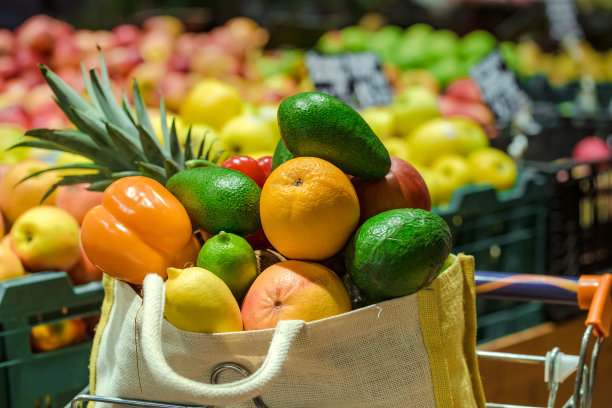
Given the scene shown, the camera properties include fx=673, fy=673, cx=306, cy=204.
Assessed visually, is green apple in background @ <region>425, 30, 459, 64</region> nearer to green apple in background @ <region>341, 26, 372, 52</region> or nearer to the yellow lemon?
green apple in background @ <region>341, 26, 372, 52</region>

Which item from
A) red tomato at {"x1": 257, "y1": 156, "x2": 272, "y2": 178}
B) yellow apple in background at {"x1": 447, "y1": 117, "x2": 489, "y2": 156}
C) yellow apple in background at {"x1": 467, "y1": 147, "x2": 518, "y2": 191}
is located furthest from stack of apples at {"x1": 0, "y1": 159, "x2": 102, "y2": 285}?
yellow apple in background at {"x1": 447, "y1": 117, "x2": 489, "y2": 156}

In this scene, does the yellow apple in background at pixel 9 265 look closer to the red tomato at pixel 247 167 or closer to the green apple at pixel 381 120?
the red tomato at pixel 247 167

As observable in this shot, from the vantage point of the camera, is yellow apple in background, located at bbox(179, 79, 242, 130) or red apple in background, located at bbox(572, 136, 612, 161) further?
red apple in background, located at bbox(572, 136, 612, 161)

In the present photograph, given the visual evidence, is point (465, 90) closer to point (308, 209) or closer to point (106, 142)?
point (106, 142)

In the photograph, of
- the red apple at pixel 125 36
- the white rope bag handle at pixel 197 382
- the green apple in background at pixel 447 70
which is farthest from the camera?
the green apple in background at pixel 447 70

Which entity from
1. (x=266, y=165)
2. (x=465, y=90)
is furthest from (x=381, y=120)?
(x=266, y=165)

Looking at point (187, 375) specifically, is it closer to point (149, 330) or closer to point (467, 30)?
point (149, 330)

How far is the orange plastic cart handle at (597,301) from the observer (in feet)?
3.28

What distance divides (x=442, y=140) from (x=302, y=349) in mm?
1581

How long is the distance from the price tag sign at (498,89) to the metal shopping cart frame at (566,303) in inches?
67.0

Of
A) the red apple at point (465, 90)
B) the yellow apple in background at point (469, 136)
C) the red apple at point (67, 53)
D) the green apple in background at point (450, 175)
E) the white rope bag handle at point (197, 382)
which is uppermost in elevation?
the red apple at point (67, 53)

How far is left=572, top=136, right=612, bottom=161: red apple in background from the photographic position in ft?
8.40

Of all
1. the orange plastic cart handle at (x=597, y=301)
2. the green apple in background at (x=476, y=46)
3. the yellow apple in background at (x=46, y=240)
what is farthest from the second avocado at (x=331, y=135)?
the green apple in background at (x=476, y=46)

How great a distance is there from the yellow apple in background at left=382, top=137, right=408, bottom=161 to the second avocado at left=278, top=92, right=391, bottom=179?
51.4 inches
